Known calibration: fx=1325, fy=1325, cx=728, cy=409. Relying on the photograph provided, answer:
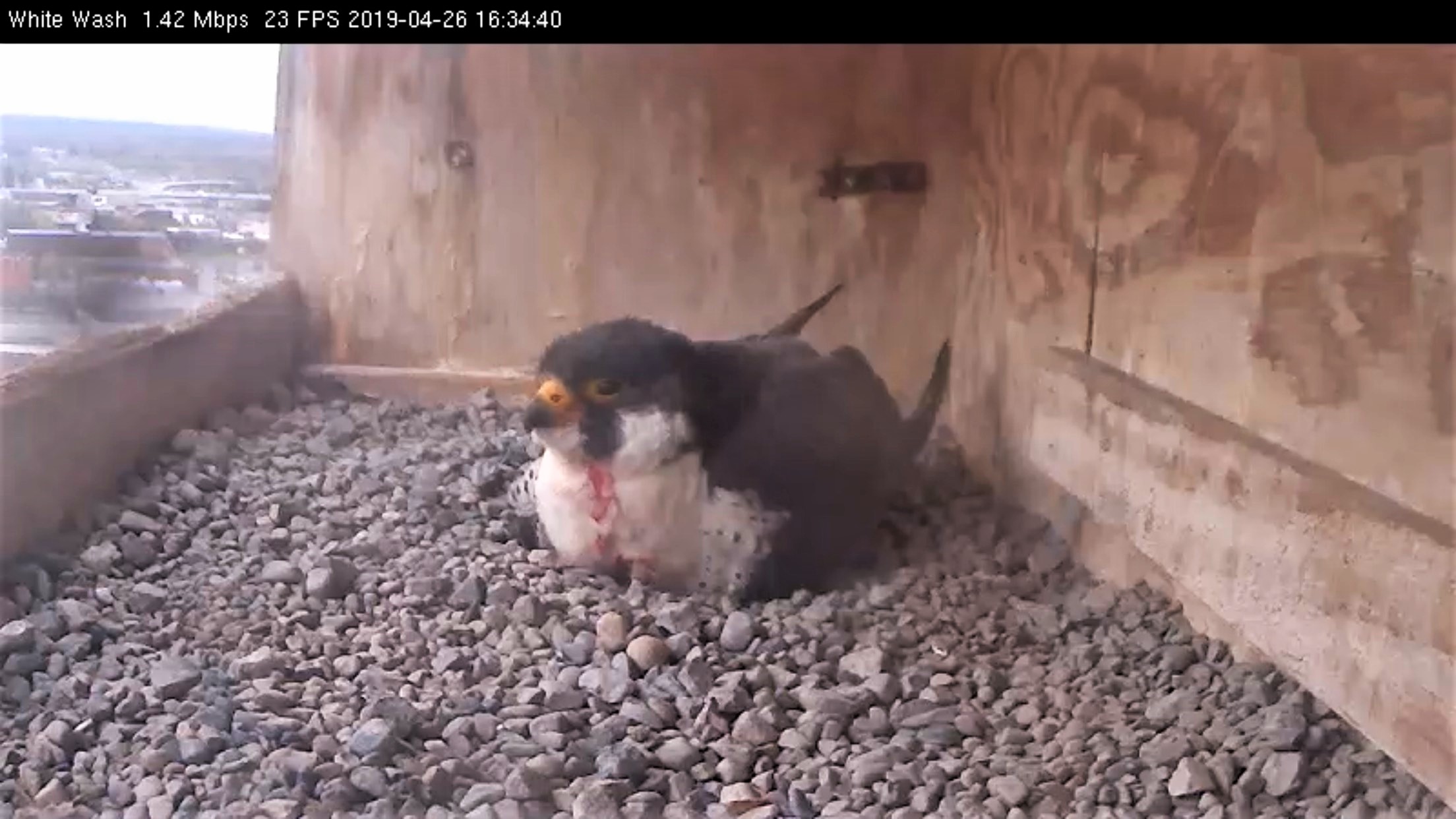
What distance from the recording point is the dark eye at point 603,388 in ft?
4.86

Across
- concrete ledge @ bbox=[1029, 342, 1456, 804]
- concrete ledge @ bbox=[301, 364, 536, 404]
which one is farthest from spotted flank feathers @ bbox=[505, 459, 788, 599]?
concrete ledge @ bbox=[1029, 342, 1456, 804]

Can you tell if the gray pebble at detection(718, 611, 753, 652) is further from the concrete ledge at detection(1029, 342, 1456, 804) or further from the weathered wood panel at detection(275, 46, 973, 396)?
the concrete ledge at detection(1029, 342, 1456, 804)

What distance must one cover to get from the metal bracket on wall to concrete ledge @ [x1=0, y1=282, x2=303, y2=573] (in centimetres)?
62

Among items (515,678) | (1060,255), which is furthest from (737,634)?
(1060,255)

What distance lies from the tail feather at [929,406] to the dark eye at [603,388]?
18.1 inches

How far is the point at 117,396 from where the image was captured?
1.58 meters

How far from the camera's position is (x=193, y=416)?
5.65 ft

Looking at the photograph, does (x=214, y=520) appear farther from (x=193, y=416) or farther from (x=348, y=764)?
(x=348, y=764)

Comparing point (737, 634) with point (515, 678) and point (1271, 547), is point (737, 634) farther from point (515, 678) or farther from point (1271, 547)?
point (1271, 547)

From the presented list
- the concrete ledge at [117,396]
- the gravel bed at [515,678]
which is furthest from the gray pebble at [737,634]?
the concrete ledge at [117,396]

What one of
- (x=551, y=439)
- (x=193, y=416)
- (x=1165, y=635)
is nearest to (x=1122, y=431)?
(x=1165, y=635)

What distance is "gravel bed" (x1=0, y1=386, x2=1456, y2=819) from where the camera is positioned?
108 centimetres

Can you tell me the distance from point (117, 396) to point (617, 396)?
0.61 metres
